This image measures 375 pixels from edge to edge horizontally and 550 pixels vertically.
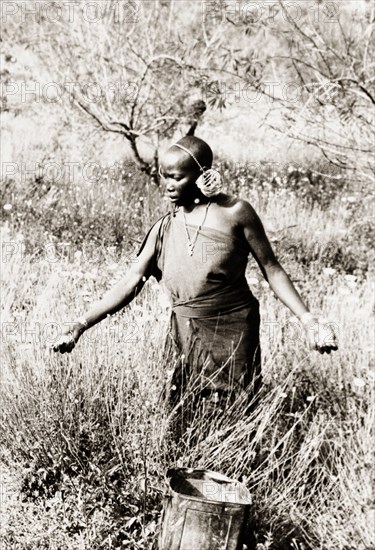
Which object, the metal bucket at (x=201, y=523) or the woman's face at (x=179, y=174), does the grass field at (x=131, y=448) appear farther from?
the woman's face at (x=179, y=174)

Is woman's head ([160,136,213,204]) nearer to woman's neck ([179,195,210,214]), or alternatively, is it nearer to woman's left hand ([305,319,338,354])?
woman's neck ([179,195,210,214])

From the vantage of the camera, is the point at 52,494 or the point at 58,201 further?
the point at 58,201

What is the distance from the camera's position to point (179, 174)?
10.1ft

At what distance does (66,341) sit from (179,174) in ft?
2.66

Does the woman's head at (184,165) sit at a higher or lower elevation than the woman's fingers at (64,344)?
higher

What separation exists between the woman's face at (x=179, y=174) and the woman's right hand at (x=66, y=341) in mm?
683

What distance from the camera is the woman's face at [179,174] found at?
306cm

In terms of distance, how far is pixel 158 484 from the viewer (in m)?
3.22

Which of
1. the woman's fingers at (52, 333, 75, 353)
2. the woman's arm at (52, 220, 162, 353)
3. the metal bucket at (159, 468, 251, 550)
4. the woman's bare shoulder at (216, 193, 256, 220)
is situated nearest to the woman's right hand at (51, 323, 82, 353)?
the woman's fingers at (52, 333, 75, 353)

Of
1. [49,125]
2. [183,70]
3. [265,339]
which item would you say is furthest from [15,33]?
[265,339]

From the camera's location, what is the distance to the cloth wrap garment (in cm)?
317

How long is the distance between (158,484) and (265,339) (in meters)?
1.53

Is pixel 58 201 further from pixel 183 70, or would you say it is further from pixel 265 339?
pixel 265 339

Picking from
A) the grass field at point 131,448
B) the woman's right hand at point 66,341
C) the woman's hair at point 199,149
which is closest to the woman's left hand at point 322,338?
the grass field at point 131,448
